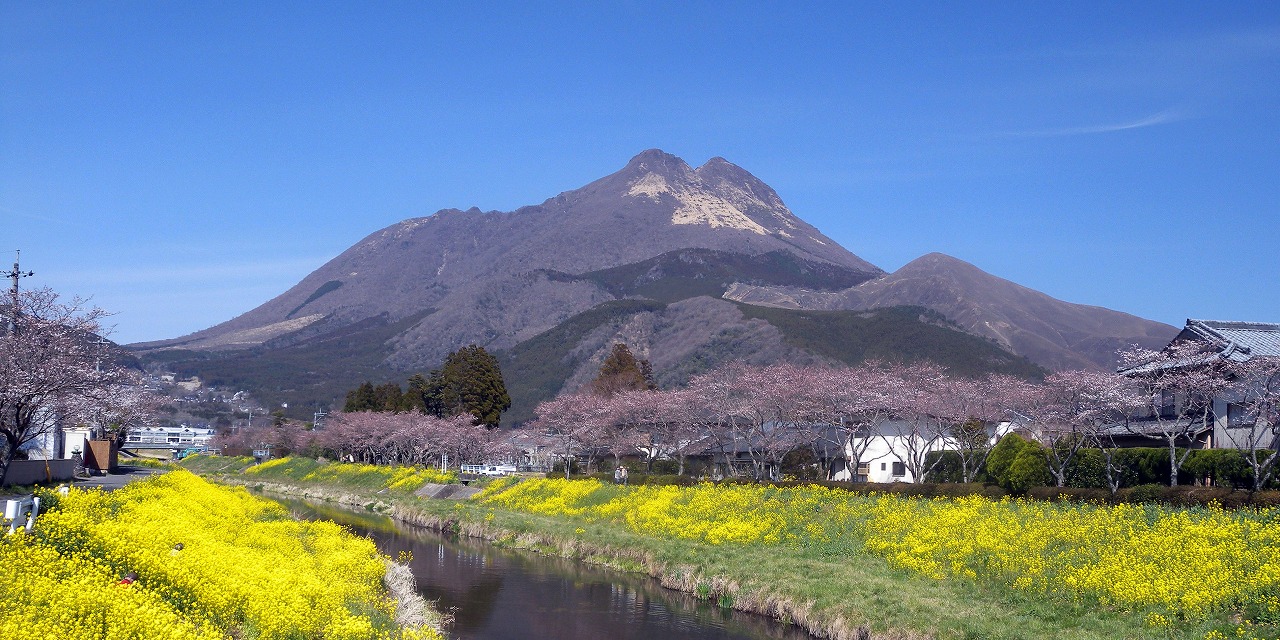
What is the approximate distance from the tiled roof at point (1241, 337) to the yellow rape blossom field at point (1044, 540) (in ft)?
40.0

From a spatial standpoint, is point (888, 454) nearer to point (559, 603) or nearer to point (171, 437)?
point (559, 603)

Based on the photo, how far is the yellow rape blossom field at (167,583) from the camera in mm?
10320

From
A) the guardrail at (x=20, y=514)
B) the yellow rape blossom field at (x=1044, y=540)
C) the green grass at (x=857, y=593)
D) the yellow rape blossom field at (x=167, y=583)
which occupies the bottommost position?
the green grass at (x=857, y=593)

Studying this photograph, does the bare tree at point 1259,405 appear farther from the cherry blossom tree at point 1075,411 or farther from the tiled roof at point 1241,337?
the cherry blossom tree at point 1075,411

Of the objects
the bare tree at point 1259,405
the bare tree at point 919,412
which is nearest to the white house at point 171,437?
the bare tree at point 919,412

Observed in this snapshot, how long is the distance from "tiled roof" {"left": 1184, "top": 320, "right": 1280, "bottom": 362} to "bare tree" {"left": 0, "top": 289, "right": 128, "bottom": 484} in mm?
34438

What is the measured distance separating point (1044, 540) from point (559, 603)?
1028 centimetres

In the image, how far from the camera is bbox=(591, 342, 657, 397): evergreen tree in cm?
6981

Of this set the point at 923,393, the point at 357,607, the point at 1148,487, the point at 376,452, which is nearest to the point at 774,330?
the point at 376,452

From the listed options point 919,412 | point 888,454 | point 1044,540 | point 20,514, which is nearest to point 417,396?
point 888,454

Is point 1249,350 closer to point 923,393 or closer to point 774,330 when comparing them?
point 923,393

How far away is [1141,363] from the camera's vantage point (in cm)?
3772

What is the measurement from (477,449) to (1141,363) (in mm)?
48019

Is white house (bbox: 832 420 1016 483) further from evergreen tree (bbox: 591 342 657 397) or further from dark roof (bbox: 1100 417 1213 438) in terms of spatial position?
evergreen tree (bbox: 591 342 657 397)
